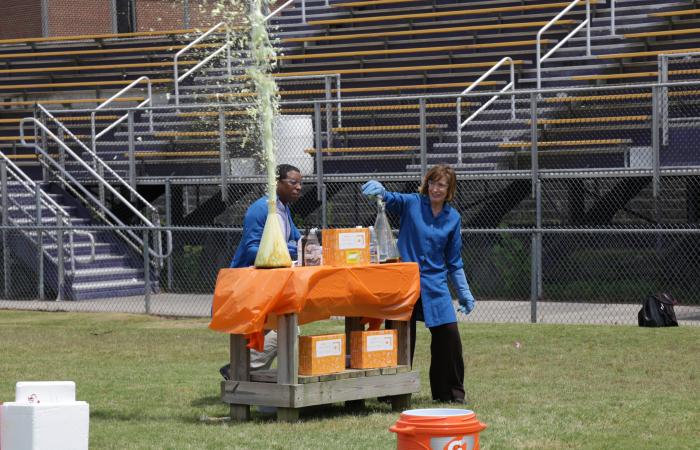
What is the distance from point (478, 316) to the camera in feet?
57.0

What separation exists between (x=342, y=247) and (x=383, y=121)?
12294 mm

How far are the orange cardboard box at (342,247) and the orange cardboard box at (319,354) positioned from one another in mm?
534

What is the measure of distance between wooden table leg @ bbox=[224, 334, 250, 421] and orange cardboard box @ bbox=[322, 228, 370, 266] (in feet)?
2.68

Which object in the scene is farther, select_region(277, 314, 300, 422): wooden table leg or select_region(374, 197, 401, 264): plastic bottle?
select_region(374, 197, 401, 264): plastic bottle

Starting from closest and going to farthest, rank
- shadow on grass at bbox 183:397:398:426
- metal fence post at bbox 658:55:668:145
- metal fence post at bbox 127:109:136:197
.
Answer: shadow on grass at bbox 183:397:398:426 → metal fence post at bbox 658:55:668:145 → metal fence post at bbox 127:109:136:197

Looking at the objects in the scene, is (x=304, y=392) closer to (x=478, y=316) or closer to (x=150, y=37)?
(x=478, y=316)

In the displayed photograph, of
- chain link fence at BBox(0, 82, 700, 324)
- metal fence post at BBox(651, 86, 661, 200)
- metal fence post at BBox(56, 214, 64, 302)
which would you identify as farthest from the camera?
metal fence post at BBox(56, 214, 64, 302)

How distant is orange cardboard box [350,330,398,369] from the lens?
9.72m

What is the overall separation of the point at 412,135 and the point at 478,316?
4.09 m

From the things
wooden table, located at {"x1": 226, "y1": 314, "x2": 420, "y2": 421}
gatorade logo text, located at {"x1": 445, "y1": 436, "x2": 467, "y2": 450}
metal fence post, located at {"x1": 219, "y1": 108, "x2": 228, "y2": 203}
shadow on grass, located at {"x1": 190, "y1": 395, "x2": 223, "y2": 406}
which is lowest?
shadow on grass, located at {"x1": 190, "y1": 395, "x2": 223, "y2": 406}

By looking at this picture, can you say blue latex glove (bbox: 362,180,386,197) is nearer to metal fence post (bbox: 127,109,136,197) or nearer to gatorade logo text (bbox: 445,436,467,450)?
gatorade logo text (bbox: 445,436,467,450)

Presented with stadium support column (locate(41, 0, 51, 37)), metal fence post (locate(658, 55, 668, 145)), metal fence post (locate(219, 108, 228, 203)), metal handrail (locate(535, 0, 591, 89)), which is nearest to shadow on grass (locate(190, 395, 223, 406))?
metal fence post (locate(658, 55, 668, 145))

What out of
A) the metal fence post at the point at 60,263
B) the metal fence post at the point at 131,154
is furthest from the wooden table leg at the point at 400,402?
the metal fence post at the point at 131,154

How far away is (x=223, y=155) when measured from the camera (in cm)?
2078
